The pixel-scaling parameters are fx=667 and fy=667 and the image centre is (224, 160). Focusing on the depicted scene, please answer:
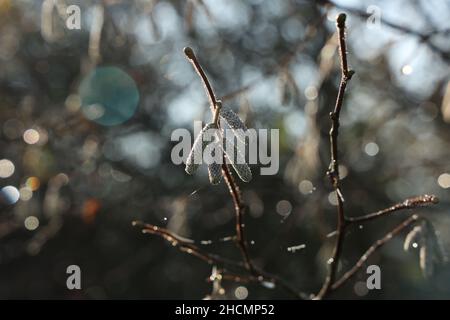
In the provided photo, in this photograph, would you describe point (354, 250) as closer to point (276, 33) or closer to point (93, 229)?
point (276, 33)

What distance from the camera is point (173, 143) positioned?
2.67 meters

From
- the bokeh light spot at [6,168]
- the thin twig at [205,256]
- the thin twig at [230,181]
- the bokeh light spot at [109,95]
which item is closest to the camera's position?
the thin twig at [230,181]

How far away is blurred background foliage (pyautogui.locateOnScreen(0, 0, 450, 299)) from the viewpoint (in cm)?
184

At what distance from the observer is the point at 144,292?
9.93 feet

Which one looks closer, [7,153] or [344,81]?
[344,81]

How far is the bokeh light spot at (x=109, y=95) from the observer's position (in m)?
2.08

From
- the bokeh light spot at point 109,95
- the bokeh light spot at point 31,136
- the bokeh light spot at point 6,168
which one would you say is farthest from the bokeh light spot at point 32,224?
the bokeh light spot at point 31,136

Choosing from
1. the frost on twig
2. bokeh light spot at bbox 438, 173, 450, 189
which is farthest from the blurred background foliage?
the frost on twig

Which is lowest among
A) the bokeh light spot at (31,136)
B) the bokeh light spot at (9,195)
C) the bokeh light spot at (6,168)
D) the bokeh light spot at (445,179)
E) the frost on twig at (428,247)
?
the frost on twig at (428,247)

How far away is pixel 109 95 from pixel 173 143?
50 centimetres

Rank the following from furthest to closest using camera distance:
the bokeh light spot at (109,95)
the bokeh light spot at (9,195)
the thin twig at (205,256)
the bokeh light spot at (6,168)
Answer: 1. the bokeh light spot at (6,168)
2. the bokeh light spot at (9,195)
3. the bokeh light spot at (109,95)
4. the thin twig at (205,256)

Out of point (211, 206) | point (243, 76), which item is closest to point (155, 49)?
point (243, 76)

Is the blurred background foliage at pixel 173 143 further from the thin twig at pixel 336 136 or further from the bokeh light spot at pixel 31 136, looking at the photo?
the thin twig at pixel 336 136

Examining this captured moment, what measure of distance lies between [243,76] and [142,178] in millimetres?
615
